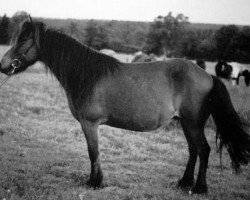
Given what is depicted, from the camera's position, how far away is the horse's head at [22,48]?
4891mm

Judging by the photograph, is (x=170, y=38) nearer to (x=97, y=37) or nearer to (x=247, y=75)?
(x=97, y=37)

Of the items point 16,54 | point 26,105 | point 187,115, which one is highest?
point 16,54

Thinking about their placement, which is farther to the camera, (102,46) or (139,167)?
(102,46)

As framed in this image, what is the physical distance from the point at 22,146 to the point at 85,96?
294cm

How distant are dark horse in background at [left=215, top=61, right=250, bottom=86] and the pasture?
543 inches

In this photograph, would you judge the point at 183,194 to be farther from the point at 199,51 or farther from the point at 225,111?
the point at 199,51

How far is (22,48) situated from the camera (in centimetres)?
493

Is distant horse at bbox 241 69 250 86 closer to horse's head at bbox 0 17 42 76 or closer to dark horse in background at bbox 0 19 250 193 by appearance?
dark horse in background at bbox 0 19 250 193

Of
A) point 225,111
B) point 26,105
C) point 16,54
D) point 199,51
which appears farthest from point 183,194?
point 199,51

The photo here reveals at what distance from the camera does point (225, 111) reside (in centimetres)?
505

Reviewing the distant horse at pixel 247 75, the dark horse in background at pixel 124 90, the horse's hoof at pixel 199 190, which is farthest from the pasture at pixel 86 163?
the distant horse at pixel 247 75

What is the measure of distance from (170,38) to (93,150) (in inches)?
2444

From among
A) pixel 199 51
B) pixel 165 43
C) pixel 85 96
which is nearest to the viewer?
pixel 85 96

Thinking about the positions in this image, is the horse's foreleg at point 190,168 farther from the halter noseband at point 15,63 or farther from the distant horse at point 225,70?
the distant horse at point 225,70
